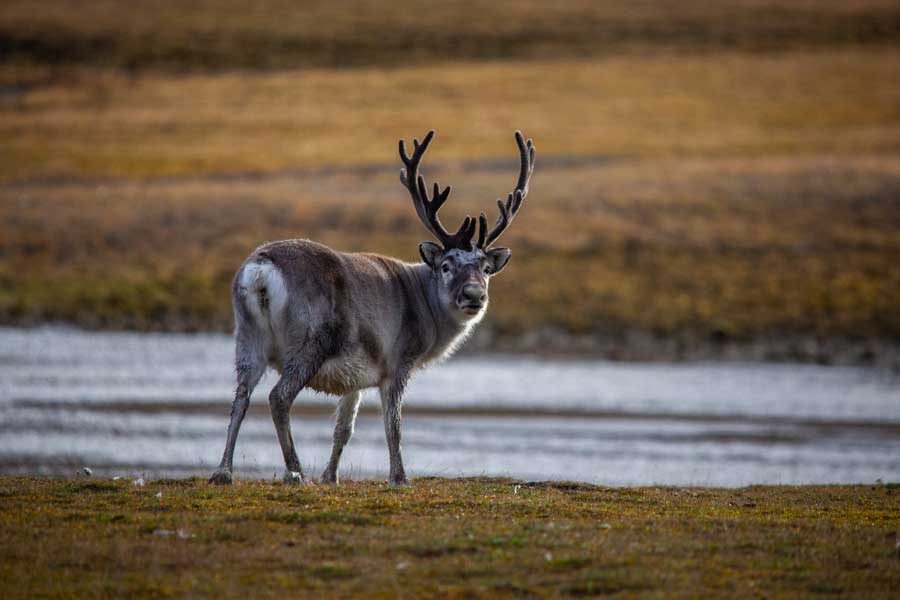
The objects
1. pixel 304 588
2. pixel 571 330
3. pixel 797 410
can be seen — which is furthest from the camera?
pixel 571 330

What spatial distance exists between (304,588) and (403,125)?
2690 inches

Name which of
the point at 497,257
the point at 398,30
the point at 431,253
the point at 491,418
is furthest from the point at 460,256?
the point at 398,30

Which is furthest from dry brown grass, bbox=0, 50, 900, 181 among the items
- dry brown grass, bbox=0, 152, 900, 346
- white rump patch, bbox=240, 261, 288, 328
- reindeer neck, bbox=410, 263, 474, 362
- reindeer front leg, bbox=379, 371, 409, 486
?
white rump patch, bbox=240, 261, 288, 328

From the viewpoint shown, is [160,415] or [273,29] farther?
[273,29]

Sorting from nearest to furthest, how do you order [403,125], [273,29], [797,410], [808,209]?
1. [797,410]
2. [808,209]
3. [403,125]
4. [273,29]

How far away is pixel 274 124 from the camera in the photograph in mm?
76875

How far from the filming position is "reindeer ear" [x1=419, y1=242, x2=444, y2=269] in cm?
1571

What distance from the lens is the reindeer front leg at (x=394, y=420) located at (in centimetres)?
1452

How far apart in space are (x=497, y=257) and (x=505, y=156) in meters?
51.5

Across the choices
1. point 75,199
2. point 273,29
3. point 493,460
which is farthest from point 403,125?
point 493,460

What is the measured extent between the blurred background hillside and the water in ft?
11.4

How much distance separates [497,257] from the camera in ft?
52.5

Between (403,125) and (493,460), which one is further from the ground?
(403,125)

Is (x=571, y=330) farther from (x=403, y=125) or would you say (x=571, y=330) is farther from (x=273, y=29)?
(x=273, y=29)
